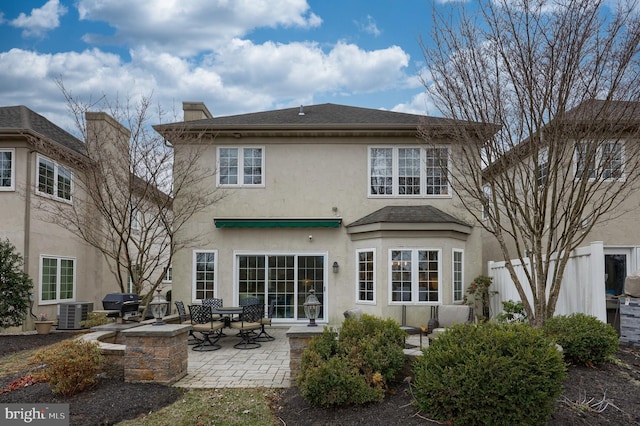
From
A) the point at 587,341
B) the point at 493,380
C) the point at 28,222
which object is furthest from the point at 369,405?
the point at 28,222

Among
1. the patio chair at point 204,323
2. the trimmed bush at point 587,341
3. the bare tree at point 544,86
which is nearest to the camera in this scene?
the trimmed bush at point 587,341

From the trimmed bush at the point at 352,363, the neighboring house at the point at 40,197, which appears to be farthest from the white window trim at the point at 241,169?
the trimmed bush at the point at 352,363

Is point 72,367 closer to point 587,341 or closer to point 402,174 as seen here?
point 587,341

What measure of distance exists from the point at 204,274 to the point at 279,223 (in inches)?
115

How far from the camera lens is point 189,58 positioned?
16.9 m

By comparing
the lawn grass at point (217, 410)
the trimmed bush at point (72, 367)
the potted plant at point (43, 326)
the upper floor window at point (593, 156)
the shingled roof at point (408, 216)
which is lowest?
the potted plant at point (43, 326)

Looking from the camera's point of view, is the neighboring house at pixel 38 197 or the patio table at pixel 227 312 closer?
the patio table at pixel 227 312

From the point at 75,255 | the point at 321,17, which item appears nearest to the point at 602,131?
the point at 321,17

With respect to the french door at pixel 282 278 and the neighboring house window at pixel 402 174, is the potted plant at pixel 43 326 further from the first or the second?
the neighboring house window at pixel 402 174

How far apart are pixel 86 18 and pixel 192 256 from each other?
815 cm

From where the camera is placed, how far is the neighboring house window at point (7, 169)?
1534 cm

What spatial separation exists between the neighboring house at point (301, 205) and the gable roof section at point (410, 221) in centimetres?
10

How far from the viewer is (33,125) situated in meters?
16.3

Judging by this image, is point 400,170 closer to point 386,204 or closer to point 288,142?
point 386,204
